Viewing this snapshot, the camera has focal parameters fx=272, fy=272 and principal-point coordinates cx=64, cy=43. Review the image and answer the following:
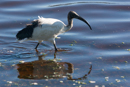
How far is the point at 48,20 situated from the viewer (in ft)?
30.5

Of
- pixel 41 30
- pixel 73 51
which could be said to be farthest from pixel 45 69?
pixel 73 51

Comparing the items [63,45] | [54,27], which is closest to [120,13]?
[63,45]

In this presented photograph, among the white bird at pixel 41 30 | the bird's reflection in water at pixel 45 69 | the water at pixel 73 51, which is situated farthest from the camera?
the white bird at pixel 41 30

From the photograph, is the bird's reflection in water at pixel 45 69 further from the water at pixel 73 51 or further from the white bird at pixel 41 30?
the white bird at pixel 41 30

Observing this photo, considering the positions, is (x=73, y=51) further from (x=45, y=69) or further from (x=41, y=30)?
(x=45, y=69)

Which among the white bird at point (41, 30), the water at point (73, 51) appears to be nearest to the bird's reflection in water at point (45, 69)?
the water at point (73, 51)

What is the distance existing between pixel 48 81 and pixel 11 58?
2135 mm

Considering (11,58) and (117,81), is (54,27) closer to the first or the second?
(11,58)

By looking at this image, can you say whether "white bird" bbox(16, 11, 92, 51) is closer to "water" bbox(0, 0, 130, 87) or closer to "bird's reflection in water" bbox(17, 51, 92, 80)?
"water" bbox(0, 0, 130, 87)

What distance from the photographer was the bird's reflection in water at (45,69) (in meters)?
7.80

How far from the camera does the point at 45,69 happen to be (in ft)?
27.3

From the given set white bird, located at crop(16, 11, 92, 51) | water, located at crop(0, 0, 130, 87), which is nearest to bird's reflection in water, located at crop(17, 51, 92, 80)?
water, located at crop(0, 0, 130, 87)

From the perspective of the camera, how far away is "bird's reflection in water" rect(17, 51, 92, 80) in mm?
7805

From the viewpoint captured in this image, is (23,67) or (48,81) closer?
(48,81)
